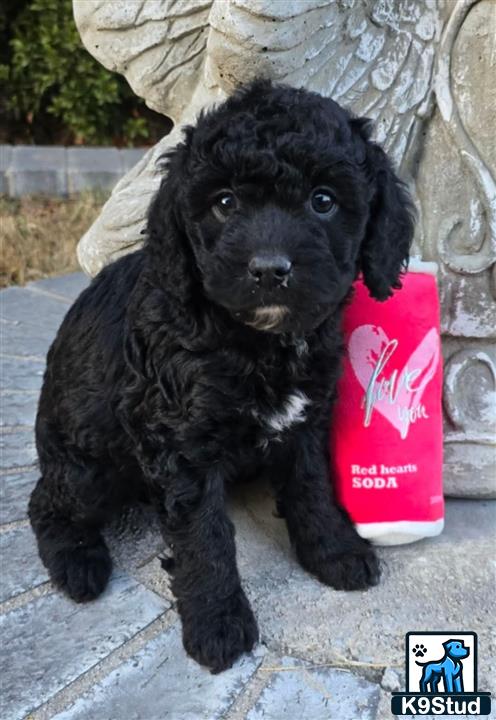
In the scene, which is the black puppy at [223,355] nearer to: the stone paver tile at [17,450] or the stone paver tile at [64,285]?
the stone paver tile at [17,450]

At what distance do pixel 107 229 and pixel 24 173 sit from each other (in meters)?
4.40

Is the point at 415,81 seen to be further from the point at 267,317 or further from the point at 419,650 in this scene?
the point at 419,650

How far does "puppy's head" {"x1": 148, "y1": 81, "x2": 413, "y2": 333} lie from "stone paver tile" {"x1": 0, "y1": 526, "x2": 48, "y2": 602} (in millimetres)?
1025

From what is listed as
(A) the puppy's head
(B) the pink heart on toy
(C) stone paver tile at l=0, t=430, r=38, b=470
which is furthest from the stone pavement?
(A) the puppy's head

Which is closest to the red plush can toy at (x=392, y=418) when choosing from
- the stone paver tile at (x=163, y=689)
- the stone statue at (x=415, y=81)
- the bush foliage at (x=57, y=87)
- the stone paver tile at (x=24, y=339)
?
the stone statue at (x=415, y=81)

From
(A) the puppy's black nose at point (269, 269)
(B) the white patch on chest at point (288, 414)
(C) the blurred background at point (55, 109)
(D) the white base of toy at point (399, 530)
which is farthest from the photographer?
(C) the blurred background at point (55, 109)

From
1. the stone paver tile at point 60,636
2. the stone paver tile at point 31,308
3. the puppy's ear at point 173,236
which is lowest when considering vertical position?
the stone paver tile at point 31,308

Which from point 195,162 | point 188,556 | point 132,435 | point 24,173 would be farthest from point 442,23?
point 24,173

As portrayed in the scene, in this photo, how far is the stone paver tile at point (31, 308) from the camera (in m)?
4.18

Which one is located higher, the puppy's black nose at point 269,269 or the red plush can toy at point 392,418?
the puppy's black nose at point 269,269

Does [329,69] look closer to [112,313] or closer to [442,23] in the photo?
[442,23]

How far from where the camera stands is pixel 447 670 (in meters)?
2.00

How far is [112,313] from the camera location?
7.80 ft

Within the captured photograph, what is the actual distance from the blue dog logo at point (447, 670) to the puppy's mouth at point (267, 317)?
96 cm
